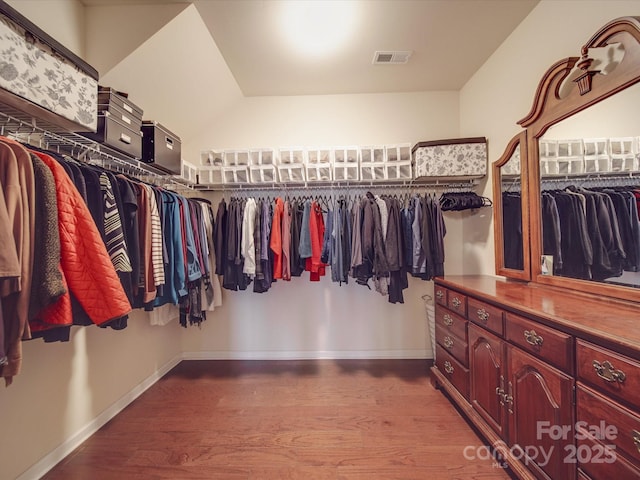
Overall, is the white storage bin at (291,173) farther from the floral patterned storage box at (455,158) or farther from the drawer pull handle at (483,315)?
the drawer pull handle at (483,315)

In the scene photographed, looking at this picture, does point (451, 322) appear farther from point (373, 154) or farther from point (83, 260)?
point (83, 260)

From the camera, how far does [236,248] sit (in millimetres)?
2137

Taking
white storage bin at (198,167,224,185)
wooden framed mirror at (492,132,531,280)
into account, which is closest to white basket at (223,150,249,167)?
white storage bin at (198,167,224,185)

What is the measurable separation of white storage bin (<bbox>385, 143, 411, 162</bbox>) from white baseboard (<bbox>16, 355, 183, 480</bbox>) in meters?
2.74

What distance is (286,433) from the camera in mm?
1574

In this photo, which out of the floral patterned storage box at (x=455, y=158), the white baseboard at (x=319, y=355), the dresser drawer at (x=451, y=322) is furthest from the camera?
the white baseboard at (x=319, y=355)

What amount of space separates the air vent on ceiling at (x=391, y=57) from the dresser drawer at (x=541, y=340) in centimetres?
197

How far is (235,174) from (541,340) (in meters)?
2.28

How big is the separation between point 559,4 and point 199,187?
9.33 ft

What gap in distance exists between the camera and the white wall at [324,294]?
2518 millimetres

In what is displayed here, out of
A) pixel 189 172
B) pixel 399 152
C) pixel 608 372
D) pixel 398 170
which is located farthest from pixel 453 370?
pixel 189 172

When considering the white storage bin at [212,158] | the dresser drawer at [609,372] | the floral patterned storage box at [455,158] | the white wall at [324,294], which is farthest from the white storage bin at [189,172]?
the dresser drawer at [609,372]

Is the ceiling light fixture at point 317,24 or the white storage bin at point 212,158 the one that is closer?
the ceiling light fixture at point 317,24

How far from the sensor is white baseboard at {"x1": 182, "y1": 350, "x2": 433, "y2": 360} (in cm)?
250
